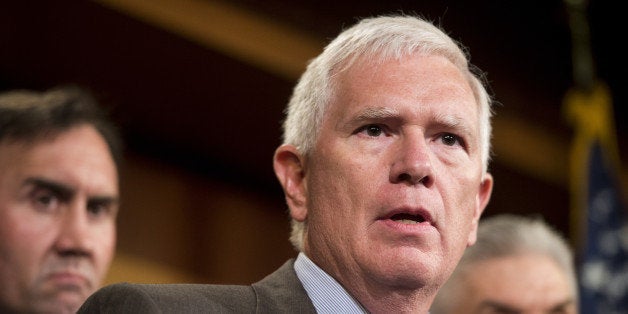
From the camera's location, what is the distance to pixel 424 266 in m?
1.72

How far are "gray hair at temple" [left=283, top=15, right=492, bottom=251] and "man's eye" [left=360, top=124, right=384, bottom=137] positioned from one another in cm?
10

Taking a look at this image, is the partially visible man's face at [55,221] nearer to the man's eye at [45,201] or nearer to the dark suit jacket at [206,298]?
the man's eye at [45,201]

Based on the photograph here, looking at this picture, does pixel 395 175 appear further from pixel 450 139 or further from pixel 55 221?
pixel 55 221

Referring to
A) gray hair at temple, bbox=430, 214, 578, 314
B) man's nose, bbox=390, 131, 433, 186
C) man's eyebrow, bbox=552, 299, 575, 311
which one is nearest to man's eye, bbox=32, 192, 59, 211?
man's nose, bbox=390, 131, 433, 186

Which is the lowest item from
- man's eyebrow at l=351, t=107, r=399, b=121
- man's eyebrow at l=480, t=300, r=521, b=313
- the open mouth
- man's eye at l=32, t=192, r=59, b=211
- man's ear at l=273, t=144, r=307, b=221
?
man's eyebrow at l=480, t=300, r=521, b=313

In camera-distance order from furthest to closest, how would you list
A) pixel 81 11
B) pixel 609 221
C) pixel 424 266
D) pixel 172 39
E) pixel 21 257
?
pixel 609 221, pixel 172 39, pixel 81 11, pixel 21 257, pixel 424 266

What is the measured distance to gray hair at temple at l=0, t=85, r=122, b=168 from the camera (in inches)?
98.8

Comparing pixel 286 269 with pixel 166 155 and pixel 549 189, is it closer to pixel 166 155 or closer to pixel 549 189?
pixel 166 155

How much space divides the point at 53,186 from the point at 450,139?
0.95m

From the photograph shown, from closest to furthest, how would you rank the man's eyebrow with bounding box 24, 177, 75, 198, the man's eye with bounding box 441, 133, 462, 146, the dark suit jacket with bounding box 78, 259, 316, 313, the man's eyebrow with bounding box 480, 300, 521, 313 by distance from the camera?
the dark suit jacket with bounding box 78, 259, 316, 313 < the man's eye with bounding box 441, 133, 462, 146 < the man's eyebrow with bounding box 24, 177, 75, 198 < the man's eyebrow with bounding box 480, 300, 521, 313

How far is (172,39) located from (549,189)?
2303mm

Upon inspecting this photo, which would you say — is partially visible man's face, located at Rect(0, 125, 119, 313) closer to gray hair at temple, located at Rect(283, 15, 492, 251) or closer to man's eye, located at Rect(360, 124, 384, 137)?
gray hair at temple, located at Rect(283, 15, 492, 251)

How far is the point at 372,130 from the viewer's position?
5.94ft

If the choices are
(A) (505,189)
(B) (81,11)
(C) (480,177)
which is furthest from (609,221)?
(C) (480,177)
